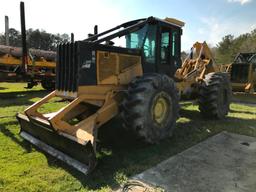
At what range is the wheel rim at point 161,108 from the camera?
520 centimetres

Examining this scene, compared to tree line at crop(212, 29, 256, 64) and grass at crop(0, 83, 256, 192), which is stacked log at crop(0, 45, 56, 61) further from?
tree line at crop(212, 29, 256, 64)

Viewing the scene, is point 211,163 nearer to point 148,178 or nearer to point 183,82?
point 148,178

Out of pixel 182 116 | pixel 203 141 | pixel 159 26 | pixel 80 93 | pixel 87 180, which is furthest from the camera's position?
pixel 182 116

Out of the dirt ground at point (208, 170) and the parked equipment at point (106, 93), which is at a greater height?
the parked equipment at point (106, 93)

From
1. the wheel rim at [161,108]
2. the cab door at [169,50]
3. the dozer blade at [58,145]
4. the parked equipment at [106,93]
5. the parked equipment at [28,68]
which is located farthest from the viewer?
the parked equipment at [28,68]

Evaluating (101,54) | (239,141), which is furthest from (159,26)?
(239,141)

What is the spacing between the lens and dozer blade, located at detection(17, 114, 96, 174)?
381 cm

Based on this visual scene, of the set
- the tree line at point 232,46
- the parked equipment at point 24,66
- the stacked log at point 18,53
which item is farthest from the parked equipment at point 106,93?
the tree line at point 232,46

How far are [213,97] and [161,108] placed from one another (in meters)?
2.66

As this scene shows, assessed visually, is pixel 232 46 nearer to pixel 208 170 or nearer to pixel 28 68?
pixel 28 68

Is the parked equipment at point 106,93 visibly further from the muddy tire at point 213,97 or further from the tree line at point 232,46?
the tree line at point 232,46

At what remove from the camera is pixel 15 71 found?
1398 cm

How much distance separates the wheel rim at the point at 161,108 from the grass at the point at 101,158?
463 millimetres

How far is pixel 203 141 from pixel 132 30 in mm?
2721
